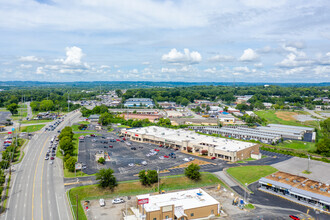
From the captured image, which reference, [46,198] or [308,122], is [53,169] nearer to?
[46,198]

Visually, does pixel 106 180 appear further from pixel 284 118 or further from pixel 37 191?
pixel 284 118

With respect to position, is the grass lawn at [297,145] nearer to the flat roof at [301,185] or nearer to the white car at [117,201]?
the flat roof at [301,185]

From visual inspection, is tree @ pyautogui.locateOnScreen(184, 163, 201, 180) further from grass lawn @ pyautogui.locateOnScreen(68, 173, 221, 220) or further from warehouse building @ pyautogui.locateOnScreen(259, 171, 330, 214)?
warehouse building @ pyautogui.locateOnScreen(259, 171, 330, 214)

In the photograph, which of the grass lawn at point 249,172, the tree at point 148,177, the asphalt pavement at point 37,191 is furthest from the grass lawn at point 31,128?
the grass lawn at point 249,172

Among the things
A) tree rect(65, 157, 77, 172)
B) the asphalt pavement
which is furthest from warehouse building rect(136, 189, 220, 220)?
tree rect(65, 157, 77, 172)

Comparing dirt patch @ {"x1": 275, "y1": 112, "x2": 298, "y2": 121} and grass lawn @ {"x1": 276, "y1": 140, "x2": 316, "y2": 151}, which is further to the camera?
dirt patch @ {"x1": 275, "y1": 112, "x2": 298, "y2": 121}

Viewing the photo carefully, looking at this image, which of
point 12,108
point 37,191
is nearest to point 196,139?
point 37,191

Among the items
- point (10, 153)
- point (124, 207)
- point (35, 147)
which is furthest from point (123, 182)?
point (35, 147)
